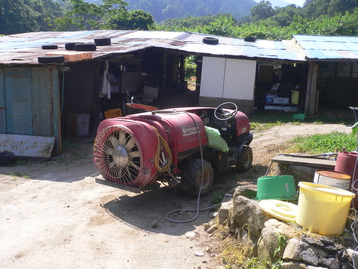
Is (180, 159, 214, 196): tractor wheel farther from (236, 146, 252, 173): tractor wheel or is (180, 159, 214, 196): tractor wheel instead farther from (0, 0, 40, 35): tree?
(0, 0, 40, 35): tree

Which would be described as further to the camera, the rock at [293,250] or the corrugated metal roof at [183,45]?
the corrugated metal roof at [183,45]

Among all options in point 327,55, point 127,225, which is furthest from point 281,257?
point 327,55

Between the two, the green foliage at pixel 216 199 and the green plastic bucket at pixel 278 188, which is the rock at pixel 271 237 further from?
the green foliage at pixel 216 199

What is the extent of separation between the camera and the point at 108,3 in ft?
127

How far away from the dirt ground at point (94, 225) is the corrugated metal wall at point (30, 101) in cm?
187

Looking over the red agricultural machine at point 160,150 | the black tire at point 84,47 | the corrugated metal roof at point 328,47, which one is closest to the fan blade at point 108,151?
the red agricultural machine at point 160,150

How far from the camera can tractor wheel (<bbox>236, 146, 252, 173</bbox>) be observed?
8859mm

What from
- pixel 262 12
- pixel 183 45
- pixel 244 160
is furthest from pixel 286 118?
pixel 262 12

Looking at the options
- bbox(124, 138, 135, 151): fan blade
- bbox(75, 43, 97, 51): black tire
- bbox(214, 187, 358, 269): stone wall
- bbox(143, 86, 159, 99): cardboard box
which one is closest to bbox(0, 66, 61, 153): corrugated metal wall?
bbox(75, 43, 97, 51): black tire

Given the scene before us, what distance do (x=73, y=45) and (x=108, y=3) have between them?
1053 inches

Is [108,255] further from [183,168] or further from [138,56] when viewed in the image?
[138,56]

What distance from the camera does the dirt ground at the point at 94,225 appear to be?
17.4 ft

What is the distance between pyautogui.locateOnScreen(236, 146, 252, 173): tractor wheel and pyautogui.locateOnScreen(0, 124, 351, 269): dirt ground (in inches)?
5.8

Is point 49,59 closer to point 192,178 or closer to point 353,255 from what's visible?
point 192,178
